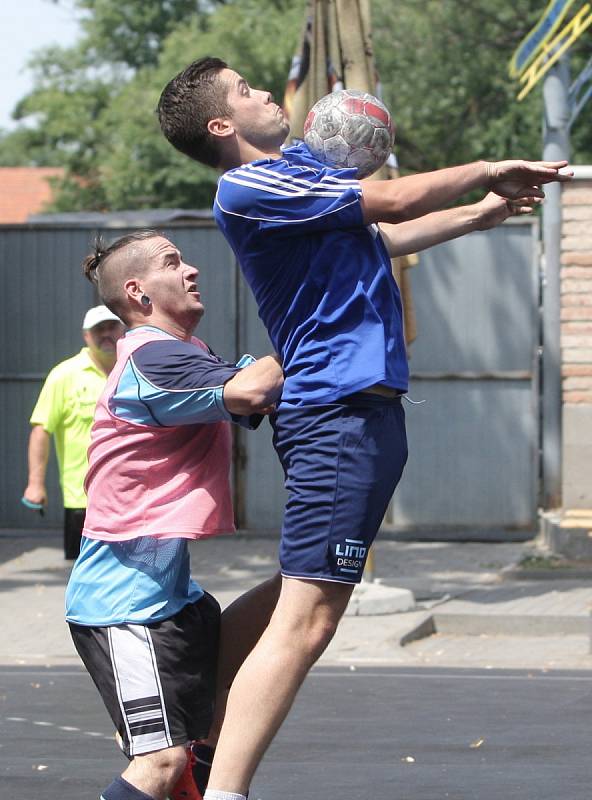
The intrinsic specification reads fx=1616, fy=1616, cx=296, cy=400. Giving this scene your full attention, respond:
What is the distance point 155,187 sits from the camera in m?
39.7

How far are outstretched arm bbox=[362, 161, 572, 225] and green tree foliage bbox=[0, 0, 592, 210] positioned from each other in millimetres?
25071

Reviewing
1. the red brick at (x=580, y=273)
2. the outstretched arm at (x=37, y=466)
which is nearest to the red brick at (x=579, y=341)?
the red brick at (x=580, y=273)

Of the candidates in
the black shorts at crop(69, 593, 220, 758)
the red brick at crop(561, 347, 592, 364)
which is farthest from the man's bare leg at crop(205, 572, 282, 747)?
the red brick at crop(561, 347, 592, 364)

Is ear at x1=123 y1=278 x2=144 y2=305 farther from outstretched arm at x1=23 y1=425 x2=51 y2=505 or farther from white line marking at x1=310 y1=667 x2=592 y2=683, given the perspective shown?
outstretched arm at x1=23 y1=425 x2=51 y2=505

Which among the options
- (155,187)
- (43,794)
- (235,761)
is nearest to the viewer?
(235,761)

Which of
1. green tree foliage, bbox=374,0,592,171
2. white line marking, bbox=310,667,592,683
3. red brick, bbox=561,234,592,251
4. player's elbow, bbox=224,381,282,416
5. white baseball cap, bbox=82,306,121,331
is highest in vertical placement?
green tree foliage, bbox=374,0,592,171

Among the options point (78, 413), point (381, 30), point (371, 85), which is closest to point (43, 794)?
point (78, 413)

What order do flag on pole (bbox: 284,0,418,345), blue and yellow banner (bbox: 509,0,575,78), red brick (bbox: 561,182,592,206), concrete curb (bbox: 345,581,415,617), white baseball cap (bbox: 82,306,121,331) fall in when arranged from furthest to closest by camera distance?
blue and yellow banner (bbox: 509,0,575,78) → red brick (bbox: 561,182,592,206) → concrete curb (bbox: 345,581,415,617) → flag on pole (bbox: 284,0,418,345) → white baseball cap (bbox: 82,306,121,331)

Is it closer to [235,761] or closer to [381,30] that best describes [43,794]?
[235,761]

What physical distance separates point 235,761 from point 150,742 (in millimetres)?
260

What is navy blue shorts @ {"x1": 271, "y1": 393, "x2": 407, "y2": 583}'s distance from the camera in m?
4.07

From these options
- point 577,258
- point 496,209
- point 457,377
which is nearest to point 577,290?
point 577,258

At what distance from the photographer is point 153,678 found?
419 centimetres

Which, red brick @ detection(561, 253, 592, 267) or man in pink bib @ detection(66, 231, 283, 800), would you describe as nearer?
man in pink bib @ detection(66, 231, 283, 800)
